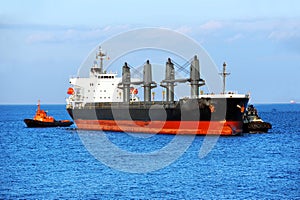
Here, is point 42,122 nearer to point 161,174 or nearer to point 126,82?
point 126,82

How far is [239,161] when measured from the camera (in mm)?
34594

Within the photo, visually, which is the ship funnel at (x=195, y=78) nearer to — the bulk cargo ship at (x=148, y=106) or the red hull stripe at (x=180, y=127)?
the bulk cargo ship at (x=148, y=106)

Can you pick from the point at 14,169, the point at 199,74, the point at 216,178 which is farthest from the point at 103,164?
the point at 199,74

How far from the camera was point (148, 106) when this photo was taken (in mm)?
53000

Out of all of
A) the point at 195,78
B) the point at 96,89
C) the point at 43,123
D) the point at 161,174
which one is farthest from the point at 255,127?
the point at 161,174

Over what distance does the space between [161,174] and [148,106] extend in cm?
2348

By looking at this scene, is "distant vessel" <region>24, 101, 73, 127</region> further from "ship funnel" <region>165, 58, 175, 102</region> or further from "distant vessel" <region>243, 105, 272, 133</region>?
"distant vessel" <region>243, 105, 272, 133</region>

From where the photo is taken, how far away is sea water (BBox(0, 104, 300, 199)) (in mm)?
25125

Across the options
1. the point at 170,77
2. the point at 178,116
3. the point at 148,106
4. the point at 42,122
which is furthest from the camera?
the point at 42,122

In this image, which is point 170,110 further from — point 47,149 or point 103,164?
point 103,164

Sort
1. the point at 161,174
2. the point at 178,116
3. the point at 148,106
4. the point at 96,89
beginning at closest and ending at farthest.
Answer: the point at 161,174 → the point at 178,116 → the point at 148,106 → the point at 96,89

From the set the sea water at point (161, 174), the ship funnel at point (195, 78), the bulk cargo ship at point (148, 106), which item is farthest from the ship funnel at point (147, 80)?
the sea water at point (161, 174)

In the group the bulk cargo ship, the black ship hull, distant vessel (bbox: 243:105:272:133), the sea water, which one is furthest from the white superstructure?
the sea water

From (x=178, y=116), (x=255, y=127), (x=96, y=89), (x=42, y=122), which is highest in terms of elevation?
(x=96, y=89)
